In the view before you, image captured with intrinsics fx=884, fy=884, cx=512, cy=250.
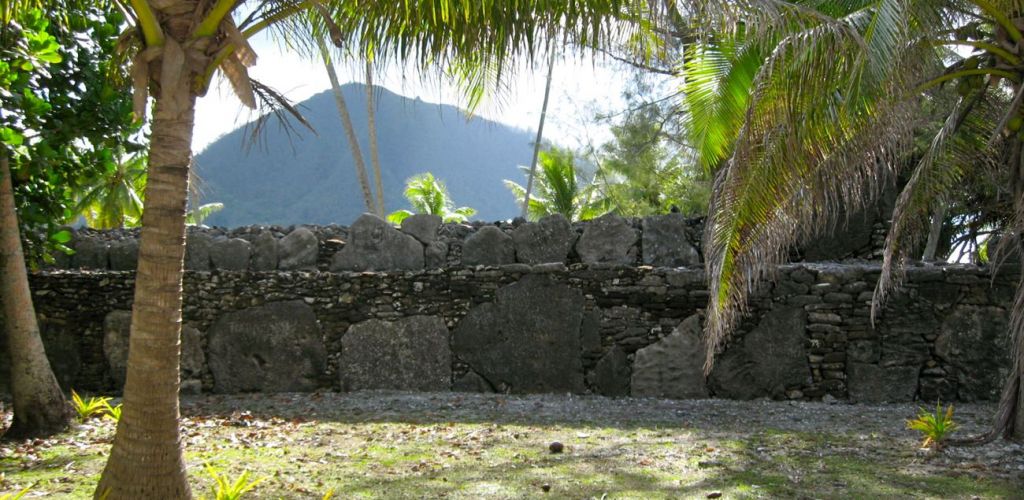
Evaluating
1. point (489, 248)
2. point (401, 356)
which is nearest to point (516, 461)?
point (401, 356)

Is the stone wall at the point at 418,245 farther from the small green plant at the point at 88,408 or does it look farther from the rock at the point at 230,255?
the small green plant at the point at 88,408

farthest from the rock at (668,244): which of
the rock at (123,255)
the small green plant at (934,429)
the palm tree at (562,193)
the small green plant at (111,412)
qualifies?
the palm tree at (562,193)

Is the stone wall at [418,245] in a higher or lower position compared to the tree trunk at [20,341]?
higher

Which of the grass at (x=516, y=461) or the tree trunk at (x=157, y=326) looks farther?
the grass at (x=516, y=461)

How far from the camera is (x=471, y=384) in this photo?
29.6ft

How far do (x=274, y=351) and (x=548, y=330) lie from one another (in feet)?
9.30

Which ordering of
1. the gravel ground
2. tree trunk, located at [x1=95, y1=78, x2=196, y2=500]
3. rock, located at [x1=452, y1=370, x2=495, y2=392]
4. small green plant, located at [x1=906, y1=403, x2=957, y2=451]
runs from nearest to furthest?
tree trunk, located at [x1=95, y1=78, x2=196, y2=500], small green plant, located at [x1=906, y1=403, x2=957, y2=451], the gravel ground, rock, located at [x1=452, y1=370, x2=495, y2=392]

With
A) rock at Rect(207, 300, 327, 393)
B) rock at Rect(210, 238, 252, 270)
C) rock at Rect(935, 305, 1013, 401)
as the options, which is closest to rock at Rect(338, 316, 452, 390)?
rock at Rect(207, 300, 327, 393)

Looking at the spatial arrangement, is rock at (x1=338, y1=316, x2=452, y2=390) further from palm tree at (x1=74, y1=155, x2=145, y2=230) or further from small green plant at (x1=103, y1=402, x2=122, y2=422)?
palm tree at (x1=74, y1=155, x2=145, y2=230)

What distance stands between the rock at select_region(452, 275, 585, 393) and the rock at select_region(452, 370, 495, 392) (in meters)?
0.05

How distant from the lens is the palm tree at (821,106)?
18.3 ft

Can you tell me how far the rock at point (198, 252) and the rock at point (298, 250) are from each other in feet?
2.51

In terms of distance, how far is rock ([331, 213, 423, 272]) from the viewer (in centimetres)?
958

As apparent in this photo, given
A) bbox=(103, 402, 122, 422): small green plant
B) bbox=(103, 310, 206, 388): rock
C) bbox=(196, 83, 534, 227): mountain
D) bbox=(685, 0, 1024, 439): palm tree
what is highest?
bbox=(196, 83, 534, 227): mountain
